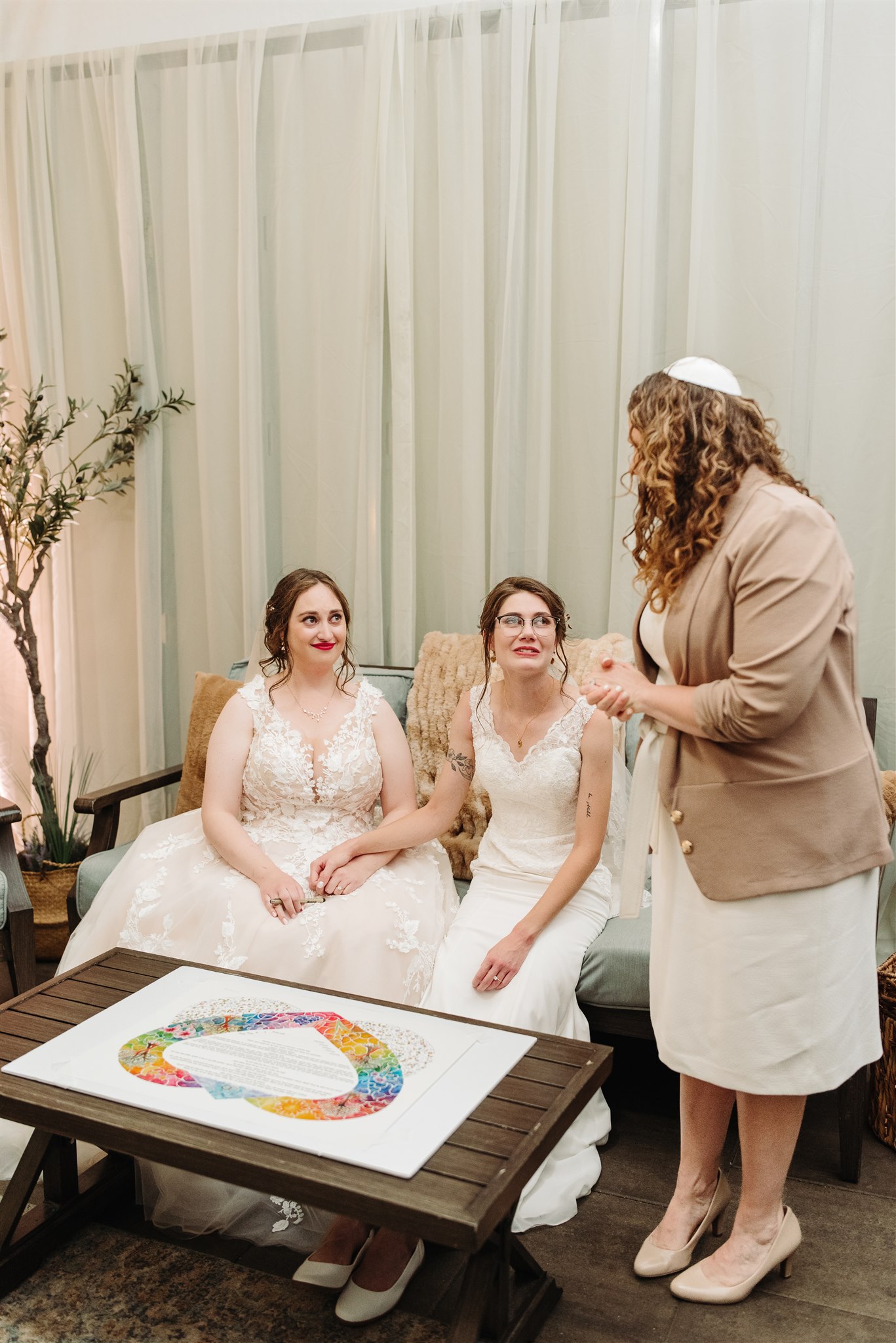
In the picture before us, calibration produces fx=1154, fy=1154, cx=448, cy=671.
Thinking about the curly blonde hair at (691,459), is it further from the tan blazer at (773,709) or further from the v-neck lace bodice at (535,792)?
the v-neck lace bodice at (535,792)

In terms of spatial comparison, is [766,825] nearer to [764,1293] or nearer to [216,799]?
[764,1293]

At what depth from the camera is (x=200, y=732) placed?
10.8 feet

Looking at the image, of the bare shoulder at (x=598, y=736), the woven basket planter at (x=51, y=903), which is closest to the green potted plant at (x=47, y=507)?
the woven basket planter at (x=51, y=903)

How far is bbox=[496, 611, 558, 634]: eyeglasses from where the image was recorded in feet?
8.32

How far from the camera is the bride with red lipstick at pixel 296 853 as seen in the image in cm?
248

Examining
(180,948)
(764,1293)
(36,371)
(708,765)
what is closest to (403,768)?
(180,948)

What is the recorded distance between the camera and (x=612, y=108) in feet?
10.3

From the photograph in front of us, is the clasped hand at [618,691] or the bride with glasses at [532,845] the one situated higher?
the clasped hand at [618,691]

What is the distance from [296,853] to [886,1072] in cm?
141

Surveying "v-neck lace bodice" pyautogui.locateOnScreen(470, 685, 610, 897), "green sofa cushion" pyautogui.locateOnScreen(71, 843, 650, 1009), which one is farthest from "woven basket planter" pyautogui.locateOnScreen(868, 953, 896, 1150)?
"v-neck lace bodice" pyautogui.locateOnScreen(470, 685, 610, 897)

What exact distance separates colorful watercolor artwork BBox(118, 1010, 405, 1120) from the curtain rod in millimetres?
2715

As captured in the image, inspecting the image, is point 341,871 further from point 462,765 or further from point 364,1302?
point 364,1302

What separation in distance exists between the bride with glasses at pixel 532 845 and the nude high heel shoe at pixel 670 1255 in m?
0.21

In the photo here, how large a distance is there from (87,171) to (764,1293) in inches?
146
